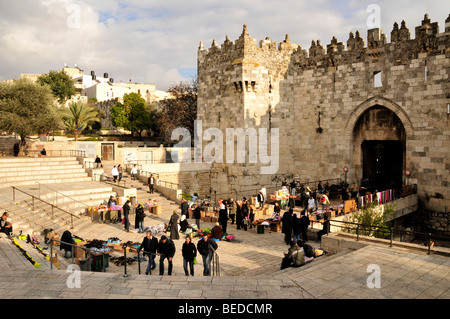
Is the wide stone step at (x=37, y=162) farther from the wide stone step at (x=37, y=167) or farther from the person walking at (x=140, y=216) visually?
the person walking at (x=140, y=216)

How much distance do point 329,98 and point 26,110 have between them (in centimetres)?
2119

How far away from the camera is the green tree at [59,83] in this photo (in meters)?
53.5

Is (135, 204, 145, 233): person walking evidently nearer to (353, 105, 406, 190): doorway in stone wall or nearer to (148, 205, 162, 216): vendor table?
(148, 205, 162, 216): vendor table

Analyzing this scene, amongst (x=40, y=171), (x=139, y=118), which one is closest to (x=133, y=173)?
(x=40, y=171)

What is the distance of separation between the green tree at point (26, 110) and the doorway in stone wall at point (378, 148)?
21616mm

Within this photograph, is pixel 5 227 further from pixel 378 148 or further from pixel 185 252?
pixel 378 148

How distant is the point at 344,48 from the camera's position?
838 inches

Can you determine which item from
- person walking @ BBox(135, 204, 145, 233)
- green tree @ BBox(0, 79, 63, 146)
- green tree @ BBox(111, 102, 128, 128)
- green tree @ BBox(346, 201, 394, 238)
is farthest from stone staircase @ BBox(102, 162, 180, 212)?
green tree @ BBox(111, 102, 128, 128)

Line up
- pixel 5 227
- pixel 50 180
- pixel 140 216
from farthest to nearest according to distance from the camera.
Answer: pixel 50 180 → pixel 140 216 → pixel 5 227

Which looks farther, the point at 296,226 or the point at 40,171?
the point at 40,171

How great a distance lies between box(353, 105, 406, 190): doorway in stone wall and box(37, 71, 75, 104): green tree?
155ft

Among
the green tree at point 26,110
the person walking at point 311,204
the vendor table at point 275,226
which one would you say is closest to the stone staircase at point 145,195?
the vendor table at point 275,226

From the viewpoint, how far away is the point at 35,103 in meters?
25.6
